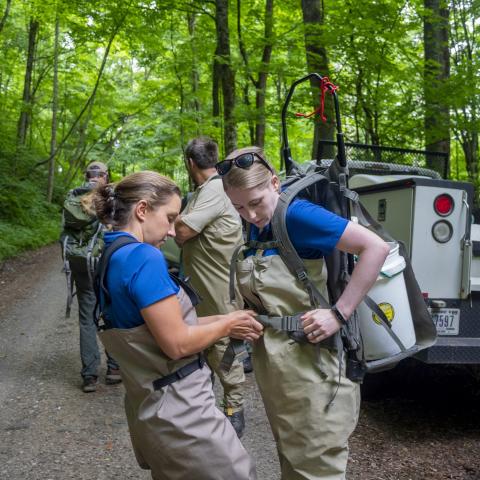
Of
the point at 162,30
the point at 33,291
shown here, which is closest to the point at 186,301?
the point at 33,291

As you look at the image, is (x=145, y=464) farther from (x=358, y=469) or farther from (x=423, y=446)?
(x=423, y=446)

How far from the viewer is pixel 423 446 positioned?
4215mm

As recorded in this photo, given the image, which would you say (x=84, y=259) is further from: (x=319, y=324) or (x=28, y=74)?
(x=28, y=74)

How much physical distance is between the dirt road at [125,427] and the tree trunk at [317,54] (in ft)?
14.8

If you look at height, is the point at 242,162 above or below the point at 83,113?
below

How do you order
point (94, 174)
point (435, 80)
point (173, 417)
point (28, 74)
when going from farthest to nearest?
point (28, 74)
point (435, 80)
point (94, 174)
point (173, 417)

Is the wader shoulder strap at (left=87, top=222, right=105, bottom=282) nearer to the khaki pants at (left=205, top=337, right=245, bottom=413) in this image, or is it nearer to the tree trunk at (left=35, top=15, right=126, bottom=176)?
the khaki pants at (left=205, top=337, right=245, bottom=413)

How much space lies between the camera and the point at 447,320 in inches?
162

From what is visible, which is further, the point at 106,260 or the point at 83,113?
the point at 83,113

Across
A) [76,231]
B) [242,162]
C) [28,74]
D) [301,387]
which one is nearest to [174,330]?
[301,387]

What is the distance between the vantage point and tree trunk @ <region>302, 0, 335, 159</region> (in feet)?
30.3

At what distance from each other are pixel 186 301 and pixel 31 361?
508 cm

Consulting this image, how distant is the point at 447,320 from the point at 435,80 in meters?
6.24

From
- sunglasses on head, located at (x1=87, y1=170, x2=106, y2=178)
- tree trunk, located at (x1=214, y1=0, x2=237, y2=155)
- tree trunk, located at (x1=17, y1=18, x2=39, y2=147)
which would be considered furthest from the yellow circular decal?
tree trunk, located at (x1=17, y1=18, x2=39, y2=147)
